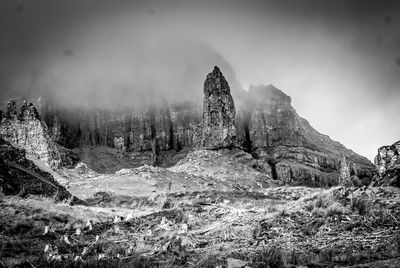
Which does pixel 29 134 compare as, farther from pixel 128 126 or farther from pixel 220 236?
pixel 220 236

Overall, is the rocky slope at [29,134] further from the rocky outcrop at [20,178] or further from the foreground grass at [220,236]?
the foreground grass at [220,236]

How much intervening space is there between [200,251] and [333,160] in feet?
457

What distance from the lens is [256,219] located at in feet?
37.8

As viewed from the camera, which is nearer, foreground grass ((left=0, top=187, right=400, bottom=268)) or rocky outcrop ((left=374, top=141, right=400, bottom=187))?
foreground grass ((left=0, top=187, right=400, bottom=268))

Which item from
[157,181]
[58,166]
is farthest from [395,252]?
[58,166]

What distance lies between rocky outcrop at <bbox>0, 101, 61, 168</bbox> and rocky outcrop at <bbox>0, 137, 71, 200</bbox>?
67508mm

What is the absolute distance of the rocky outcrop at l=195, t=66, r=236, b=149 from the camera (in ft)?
354

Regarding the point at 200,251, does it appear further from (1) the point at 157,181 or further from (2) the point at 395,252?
(1) the point at 157,181

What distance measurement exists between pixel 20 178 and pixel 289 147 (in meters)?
130

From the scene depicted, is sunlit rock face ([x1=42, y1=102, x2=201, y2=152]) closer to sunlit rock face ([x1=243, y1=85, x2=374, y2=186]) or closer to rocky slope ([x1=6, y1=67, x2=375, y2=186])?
rocky slope ([x1=6, y1=67, x2=375, y2=186])

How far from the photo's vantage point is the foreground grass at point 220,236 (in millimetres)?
7951

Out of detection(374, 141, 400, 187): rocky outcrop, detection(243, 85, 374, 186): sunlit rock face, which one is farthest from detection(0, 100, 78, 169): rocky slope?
detection(374, 141, 400, 187): rocky outcrop

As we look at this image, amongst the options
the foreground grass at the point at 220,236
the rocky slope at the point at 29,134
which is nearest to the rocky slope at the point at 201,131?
the rocky slope at the point at 29,134

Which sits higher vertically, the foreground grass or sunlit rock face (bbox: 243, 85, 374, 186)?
sunlit rock face (bbox: 243, 85, 374, 186)
